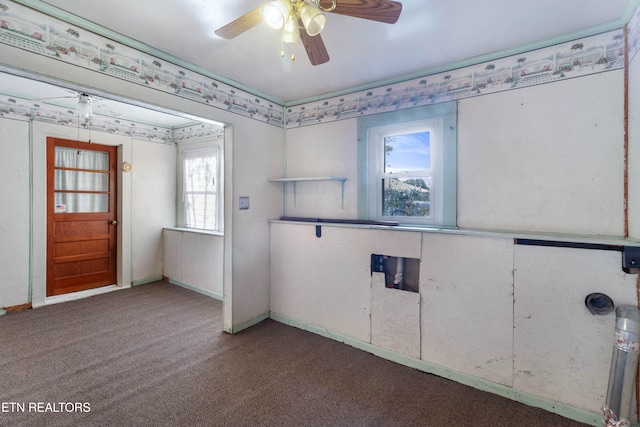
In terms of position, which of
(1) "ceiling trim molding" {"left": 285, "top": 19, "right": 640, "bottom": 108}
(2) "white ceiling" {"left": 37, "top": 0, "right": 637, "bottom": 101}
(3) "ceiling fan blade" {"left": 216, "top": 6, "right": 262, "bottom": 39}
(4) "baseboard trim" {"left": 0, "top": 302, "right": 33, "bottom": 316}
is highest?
(2) "white ceiling" {"left": 37, "top": 0, "right": 637, "bottom": 101}

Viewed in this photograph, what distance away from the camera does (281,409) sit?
1.95m

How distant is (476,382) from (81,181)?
5.38m

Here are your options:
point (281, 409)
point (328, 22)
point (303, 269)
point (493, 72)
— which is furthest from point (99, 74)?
point (493, 72)

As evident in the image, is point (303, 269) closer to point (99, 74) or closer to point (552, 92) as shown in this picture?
point (99, 74)

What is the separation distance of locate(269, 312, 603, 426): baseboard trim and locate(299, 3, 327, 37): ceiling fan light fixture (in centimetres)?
253

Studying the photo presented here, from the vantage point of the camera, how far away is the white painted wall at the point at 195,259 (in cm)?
411

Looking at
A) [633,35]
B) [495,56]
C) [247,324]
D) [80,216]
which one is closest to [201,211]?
[80,216]

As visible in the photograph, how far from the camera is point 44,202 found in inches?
148

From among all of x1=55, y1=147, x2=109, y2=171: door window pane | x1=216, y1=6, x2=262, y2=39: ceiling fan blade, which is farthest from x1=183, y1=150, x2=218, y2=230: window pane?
x1=216, y1=6, x2=262, y2=39: ceiling fan blade

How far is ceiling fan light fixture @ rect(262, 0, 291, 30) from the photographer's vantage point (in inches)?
56.4

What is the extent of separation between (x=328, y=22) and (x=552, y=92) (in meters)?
1.72

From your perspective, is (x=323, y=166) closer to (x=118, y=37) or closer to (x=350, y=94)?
(x=350, y=94)

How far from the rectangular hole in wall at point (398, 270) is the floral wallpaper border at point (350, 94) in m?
1.45

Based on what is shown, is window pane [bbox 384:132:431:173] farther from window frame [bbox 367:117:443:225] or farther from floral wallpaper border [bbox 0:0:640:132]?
floral wallpaper border [bbox 0:0:640:132]
